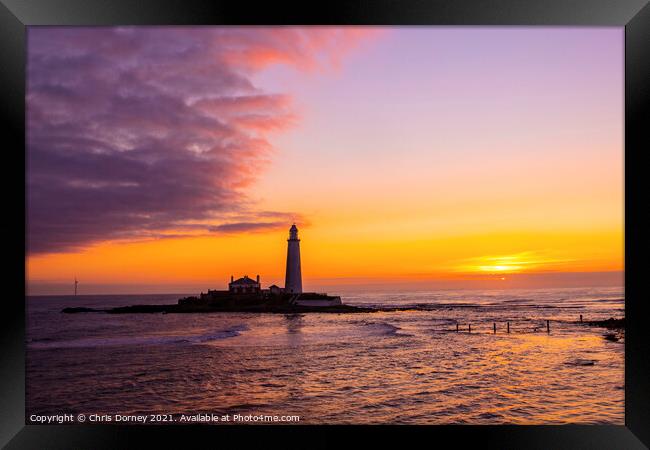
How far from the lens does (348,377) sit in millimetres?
11055

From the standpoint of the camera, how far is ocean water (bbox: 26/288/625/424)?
8.34m

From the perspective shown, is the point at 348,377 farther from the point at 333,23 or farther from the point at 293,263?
the point at 293,263

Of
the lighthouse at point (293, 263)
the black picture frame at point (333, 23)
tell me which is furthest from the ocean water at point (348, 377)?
the lighthouse at point (293, 263)

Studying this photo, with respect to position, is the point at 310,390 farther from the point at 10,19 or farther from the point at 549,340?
the point at 549,340

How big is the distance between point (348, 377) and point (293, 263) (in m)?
26.8

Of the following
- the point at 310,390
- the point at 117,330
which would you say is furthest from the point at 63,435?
the point at 117,330

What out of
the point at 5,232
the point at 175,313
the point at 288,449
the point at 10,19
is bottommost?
the point at 175,313

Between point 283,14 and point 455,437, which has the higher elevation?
point 283,14

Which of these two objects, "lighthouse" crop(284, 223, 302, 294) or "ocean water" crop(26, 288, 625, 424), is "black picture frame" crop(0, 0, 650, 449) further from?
"lighthouse" crop(284, 223, 302, 294)

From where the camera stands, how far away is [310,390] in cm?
988

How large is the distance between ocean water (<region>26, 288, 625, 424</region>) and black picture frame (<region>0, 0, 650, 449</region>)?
3.79 metres

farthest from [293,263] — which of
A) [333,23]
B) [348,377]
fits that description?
[333,23]

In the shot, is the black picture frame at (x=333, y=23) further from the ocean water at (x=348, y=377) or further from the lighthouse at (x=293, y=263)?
the lighthouse at (x=293, y=263)

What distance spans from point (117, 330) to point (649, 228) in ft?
89.7
